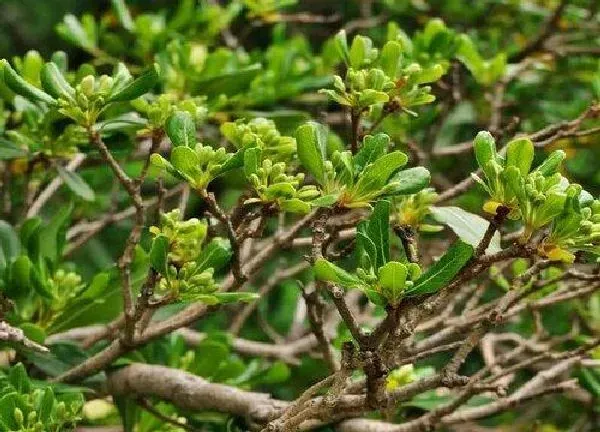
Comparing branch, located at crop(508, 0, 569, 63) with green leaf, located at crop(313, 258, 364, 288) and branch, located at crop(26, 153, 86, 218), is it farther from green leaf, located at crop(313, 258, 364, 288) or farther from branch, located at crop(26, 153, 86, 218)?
green leaf, located at crop(313, 258, 364, 288)

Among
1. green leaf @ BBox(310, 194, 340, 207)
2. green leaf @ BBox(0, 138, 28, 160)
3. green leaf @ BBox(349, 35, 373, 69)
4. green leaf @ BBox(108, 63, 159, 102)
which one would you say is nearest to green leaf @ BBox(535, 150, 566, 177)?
green leaf @ BBox(310, 194, 340, 207)

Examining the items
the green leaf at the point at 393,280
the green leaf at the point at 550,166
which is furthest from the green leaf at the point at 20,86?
the green leaf at the point at 550,166

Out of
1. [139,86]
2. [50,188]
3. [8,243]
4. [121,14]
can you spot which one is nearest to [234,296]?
[139,86]

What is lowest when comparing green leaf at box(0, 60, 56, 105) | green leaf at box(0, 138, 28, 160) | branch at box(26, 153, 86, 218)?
branch at box(26, 153, 86, 218)

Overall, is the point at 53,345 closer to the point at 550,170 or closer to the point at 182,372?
the point at 182,372

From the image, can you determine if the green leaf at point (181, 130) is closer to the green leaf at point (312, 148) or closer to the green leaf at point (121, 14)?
the green leaf at point (312, 148)
